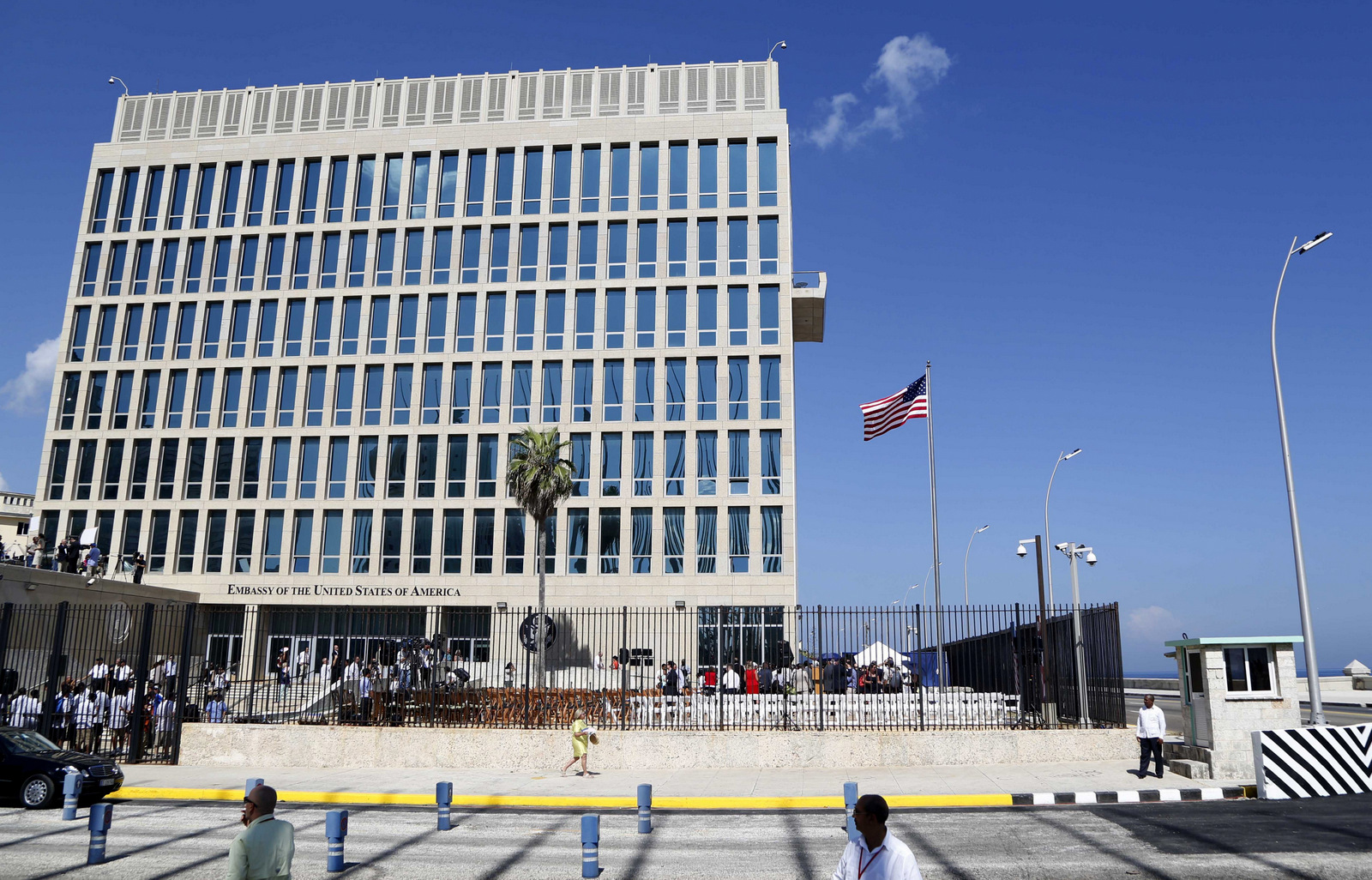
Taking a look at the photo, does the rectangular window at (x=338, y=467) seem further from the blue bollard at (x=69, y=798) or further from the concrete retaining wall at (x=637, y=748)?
the blue bollard at (x=69, y=798)

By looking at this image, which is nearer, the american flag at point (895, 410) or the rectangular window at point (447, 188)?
the american flag at point (895, 410)

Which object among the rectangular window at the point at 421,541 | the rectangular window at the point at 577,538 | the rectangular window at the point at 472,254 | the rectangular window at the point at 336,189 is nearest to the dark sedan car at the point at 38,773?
the rectangular window at the point at 577,538

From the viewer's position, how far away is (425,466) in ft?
154

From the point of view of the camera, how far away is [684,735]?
20.7 metres

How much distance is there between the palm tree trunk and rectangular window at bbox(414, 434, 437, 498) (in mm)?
5435

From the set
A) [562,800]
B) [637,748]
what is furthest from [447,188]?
[562,800]

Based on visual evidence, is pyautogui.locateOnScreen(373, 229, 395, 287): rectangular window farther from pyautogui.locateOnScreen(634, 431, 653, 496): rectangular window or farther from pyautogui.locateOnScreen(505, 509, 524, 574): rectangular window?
pyautogui.locateOnScreen(634, 431, 653, 496): rectangular window

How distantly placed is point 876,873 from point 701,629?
123 feet

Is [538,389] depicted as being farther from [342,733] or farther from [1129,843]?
[1129,843]

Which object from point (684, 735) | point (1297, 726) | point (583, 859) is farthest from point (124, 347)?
point (1297, 726)

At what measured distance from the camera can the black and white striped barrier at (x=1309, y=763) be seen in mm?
16219

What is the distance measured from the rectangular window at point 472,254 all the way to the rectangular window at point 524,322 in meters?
2.53

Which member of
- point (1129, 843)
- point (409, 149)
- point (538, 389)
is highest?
point (409, 149)

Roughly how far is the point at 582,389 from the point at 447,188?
41.8 ft
